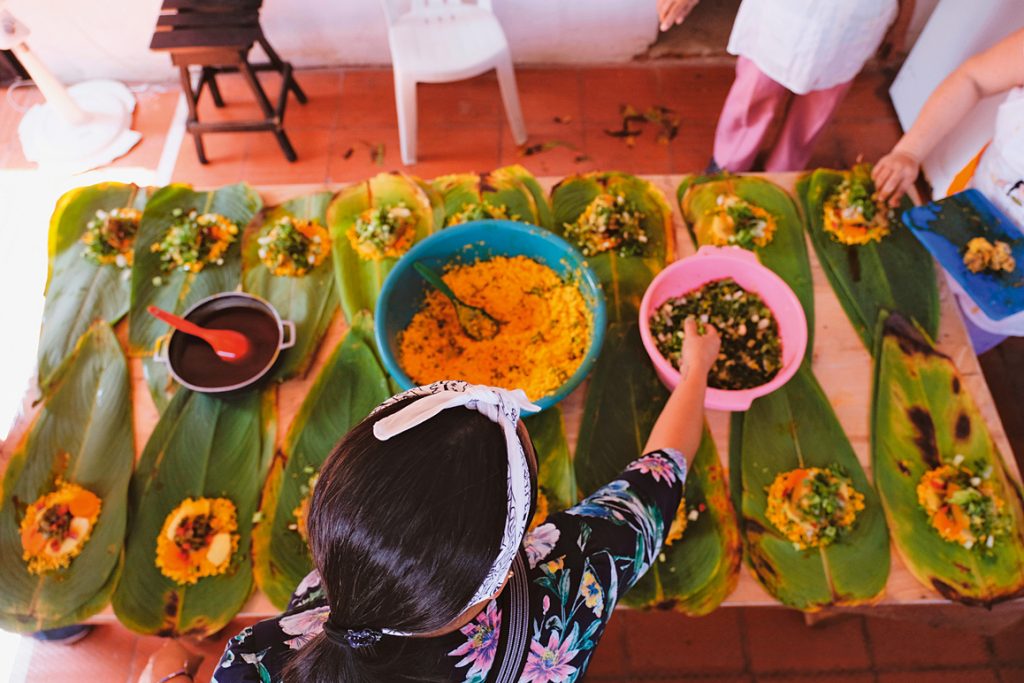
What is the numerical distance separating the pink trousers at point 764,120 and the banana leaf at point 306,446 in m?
1.85

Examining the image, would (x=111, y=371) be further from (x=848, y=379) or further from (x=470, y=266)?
(x=848, y=379)

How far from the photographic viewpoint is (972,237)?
1.84 meters

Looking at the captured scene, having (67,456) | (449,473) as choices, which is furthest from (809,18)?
(67,456)

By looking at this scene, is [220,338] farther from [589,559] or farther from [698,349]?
[698,349]

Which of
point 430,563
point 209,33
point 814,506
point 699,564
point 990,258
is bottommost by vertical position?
point 699,564

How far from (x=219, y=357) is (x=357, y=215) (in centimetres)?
63

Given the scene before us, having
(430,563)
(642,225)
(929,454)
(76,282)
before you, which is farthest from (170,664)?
(929,454)

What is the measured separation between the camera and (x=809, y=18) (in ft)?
7.16

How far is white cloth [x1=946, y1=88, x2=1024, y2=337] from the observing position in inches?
71.2

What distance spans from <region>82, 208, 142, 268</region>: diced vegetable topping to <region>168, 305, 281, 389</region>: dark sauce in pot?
47cm

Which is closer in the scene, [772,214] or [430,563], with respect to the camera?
[430,563]

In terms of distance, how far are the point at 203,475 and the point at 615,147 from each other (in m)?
2.63

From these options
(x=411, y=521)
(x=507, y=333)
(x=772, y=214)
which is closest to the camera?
(x=411, y=521)

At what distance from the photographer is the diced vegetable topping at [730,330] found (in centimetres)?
182
